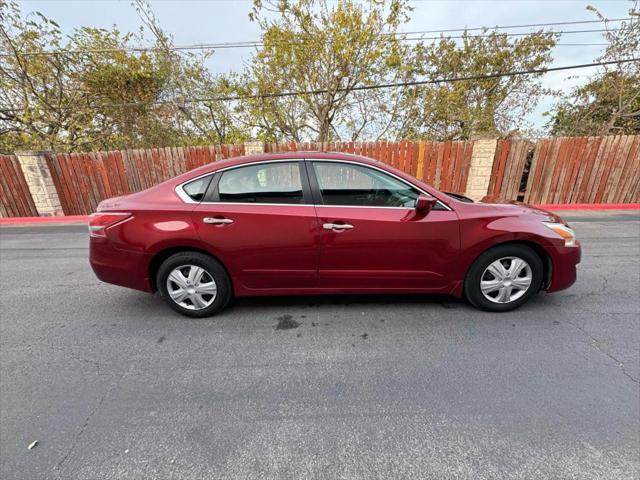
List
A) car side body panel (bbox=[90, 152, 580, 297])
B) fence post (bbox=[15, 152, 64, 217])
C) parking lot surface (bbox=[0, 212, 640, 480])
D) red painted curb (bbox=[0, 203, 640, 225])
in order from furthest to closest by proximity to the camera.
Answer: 1. red painted curb (bbox=[0, 203, 640, 225])
2. fence post (bbox=[15, 152, 64, 217])
3. car side body panel (bbox=[90, 152, 580, 297])
4. parking lot surface (bbox=[0, 212, 640, 480])

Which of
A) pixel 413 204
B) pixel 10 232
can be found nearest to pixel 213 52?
pixel 10 232

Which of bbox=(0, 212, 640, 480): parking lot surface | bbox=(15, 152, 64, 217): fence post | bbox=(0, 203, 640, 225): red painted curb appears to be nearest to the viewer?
bbox=(0, 212, 640, 480): parking lot surface

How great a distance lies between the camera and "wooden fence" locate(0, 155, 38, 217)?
8055 millimetres

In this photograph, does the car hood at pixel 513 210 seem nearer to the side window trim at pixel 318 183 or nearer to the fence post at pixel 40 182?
the side window trim at pixel 318 183

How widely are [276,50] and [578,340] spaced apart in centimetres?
1221

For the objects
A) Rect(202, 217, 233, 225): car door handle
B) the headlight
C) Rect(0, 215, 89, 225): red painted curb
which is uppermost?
Rect(202, 217, 233, 225): car door handle

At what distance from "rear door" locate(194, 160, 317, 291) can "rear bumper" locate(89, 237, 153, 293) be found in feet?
2.47

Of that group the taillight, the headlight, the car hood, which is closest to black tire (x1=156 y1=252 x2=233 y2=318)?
the taillight

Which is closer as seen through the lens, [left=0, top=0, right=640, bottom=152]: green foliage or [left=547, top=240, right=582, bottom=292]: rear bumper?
[left=547, top=240, right=582, bottom=292]: rear bumper

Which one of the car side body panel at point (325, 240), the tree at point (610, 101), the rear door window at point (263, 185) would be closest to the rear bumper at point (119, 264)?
the car side body panel at point (325, 240)

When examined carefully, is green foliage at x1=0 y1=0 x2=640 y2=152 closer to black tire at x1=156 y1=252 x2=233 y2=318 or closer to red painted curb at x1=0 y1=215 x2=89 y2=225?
red painted curb at x1=0 y1=215 x2=89 y2=225

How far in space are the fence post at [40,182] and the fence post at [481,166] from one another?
1238 centimetres

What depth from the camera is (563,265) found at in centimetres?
275

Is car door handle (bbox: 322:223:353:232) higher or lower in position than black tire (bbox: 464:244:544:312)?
higher
